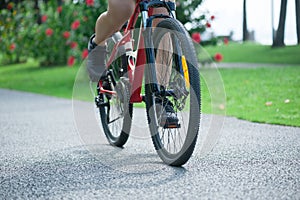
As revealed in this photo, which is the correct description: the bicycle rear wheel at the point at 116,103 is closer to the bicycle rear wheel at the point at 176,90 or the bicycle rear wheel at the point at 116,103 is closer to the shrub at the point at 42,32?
the bicycle rear wheel at the point at 176,90

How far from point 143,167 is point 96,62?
3.68 feet

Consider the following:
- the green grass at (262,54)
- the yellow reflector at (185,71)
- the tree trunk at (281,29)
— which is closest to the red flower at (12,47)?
the green grass at (262,54)

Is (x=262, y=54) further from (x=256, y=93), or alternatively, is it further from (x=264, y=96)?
(x=264, y=96)

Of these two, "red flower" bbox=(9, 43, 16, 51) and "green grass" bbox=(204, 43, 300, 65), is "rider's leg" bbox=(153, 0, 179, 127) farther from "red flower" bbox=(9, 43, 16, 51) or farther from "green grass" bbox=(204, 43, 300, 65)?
"red flower" bbox=(9, 43, 16, 51)

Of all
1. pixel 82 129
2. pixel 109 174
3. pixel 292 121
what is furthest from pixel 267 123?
pixel 109 174

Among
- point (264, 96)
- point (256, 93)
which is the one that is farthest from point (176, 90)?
point (256, 93)

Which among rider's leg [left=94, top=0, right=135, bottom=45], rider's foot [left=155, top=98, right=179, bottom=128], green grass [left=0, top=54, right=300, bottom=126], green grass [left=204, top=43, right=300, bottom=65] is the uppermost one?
rider's leg [left=94, top=0, right=135, bottom=45]

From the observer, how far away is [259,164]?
3.18m

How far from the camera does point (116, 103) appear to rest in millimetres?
3943

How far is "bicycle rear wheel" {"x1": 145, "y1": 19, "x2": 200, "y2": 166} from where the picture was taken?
2.88 m

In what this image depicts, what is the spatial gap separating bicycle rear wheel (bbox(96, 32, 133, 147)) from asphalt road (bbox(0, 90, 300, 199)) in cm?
12

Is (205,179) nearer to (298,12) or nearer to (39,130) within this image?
(39,130)

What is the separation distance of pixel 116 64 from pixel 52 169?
997mm

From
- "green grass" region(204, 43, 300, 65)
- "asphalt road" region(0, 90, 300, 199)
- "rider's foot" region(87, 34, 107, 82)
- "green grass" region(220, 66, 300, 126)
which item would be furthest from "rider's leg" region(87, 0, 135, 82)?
"green grass" region(204, 43, 300, 65)
